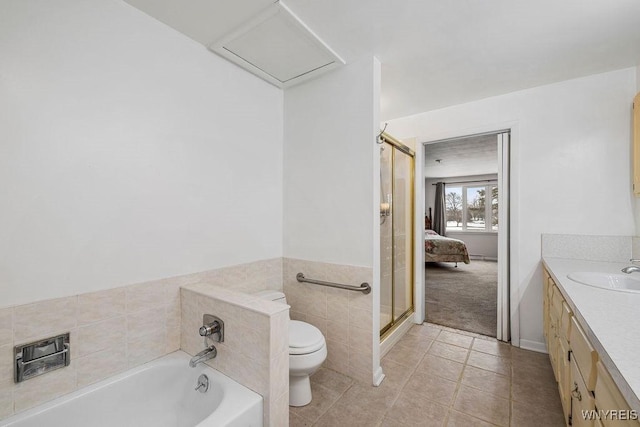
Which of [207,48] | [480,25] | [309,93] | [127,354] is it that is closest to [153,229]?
[127,354]

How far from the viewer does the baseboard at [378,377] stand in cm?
194

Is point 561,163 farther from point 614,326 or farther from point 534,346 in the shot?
point 614,326

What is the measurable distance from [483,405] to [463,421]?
9.4 inches

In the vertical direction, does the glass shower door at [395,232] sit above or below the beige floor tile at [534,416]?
above

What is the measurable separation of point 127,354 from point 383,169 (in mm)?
2222

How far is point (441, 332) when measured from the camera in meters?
2.80

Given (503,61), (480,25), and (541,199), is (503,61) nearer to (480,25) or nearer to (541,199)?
(480,25)

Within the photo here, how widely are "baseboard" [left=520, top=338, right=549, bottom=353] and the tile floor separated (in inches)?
2.3

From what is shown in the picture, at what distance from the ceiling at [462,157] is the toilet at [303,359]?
2.99 m

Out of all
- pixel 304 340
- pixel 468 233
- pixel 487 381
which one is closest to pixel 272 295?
pixel 304 340

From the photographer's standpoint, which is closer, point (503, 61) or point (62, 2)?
point (62, 2)

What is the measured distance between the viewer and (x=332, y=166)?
2.14 meters

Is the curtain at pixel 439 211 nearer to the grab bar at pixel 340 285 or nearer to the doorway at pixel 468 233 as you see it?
the doorway at pixel 468 233

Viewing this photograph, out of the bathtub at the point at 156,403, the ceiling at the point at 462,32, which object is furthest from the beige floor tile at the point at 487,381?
the ceiling at the point at 462,32
